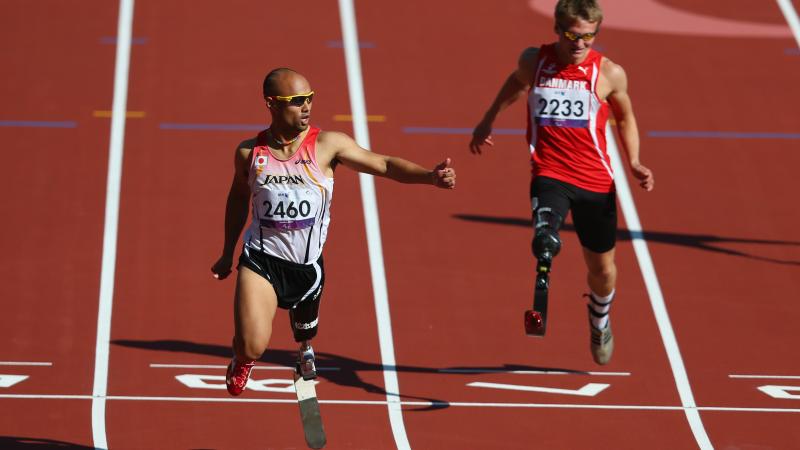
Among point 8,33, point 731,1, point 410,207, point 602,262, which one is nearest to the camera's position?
point 602,262

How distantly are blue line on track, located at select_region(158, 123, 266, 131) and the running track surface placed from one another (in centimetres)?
4

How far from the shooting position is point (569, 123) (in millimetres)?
10719

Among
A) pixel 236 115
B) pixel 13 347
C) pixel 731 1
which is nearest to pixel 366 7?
pixel 236 115

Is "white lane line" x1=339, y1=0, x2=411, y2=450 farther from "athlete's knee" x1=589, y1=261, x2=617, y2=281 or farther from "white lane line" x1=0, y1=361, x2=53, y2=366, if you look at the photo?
"white lane line" x1=0, y1=361, x2=53, y2=366

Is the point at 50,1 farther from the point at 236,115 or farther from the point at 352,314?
the point at 352,314

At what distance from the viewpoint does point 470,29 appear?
18.6m

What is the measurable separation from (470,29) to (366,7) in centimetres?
135

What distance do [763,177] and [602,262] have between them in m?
5.29

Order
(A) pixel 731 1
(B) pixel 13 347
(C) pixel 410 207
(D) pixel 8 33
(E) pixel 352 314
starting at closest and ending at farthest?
1. (B) pixel 13 347
2. (E) pixel 352 314
3. (C) pixel 410 207
4. (D) pixel 8 33
5. (A) pixel 731 1

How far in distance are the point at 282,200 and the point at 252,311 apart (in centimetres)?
66

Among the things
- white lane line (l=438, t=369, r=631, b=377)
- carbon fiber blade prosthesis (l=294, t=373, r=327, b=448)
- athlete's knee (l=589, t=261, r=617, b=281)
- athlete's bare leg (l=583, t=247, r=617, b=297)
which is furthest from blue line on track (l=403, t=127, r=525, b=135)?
carbon fiber blade prosthesis (l=294, t=373, r=327, b=448)

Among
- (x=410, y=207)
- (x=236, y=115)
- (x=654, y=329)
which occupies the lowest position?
(x=654, y=329)

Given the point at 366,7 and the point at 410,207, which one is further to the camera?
the point at 366,7

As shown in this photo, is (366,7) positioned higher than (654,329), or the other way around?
(366,7)
